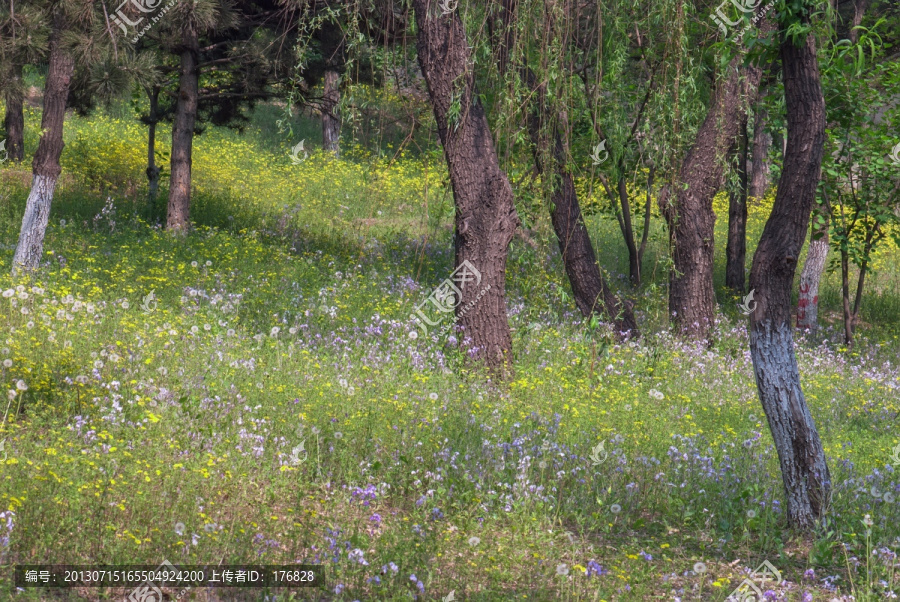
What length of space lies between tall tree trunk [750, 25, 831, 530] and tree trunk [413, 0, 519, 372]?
8.50ft

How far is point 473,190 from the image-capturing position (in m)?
7.17

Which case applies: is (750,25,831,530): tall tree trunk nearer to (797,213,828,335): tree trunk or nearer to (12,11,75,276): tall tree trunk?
(12,11,75,276): tall tree trunk

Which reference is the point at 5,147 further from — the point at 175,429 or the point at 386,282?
the point at 175,429

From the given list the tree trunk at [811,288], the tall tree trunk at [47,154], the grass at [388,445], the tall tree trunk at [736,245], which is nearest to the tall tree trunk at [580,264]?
the grass at [388,445]

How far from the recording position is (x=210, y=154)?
1988 centimetres

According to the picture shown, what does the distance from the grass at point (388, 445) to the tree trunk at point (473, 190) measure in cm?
26

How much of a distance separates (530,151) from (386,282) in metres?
3.76

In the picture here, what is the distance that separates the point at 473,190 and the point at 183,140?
6298 millimetres

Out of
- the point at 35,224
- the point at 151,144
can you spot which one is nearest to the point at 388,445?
the point at 35,224

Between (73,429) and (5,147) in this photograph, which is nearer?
(73,429)

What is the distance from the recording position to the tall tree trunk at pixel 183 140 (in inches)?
460

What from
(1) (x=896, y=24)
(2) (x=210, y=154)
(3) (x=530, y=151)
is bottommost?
(2) (x=210, y=154)

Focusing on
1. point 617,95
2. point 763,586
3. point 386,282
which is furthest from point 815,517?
point 386,282

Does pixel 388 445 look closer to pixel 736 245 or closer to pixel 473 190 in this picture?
pixel 473 190
